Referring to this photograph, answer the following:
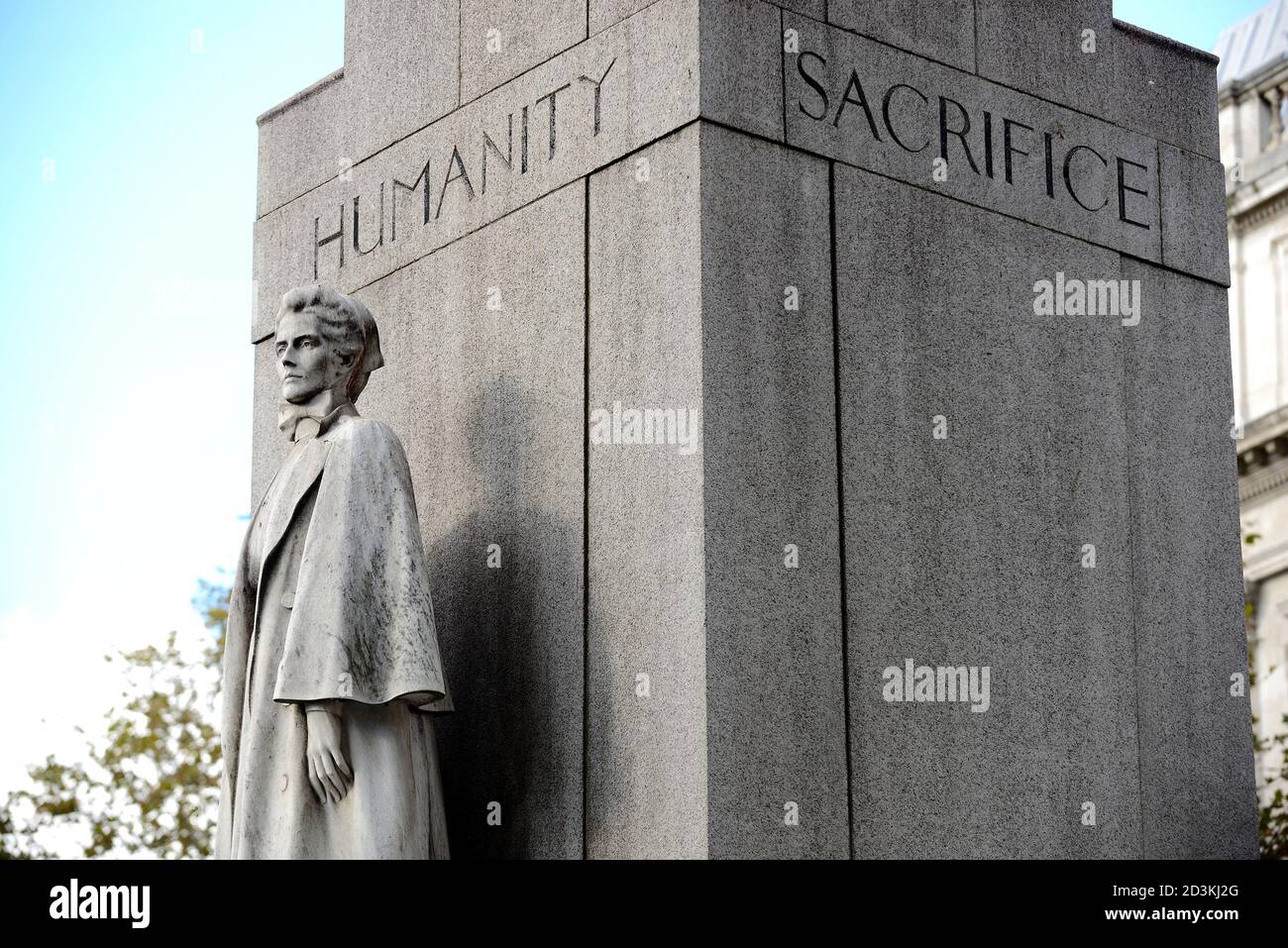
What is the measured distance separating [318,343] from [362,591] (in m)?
1.57

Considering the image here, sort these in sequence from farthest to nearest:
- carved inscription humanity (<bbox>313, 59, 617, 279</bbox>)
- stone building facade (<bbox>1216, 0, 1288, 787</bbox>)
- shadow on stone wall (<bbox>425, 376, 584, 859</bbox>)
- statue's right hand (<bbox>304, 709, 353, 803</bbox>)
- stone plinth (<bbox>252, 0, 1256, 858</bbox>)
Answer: stone building facade (<bbox>1216, 0, 1288, 787</bbox>) < carved inscription humanity (<bbox>313, 59, 617, 279</bbox>) < shadow on stone wall (<bbox>425, 376, 584, 859</bbox>) < stone plinth (<bbox>252, 0, 1256, 858</bbox>) < statue's right hand (<bbox>304, 709, 353, 803</bbox>)

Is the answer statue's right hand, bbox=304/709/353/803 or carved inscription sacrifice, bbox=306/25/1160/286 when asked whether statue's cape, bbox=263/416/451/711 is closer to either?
statue's right hand, bbox=304/709/353/803

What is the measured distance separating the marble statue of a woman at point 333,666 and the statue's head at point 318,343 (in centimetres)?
7

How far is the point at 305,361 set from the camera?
13445mm

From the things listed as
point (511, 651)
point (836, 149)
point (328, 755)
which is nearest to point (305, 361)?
point (511, 651)

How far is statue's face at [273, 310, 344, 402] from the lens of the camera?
13.4 m

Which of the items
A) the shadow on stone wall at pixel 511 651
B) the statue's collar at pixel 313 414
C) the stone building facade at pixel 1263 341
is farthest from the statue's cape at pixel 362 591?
the stone building facade at pixel 1263 341

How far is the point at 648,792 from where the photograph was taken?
12.6 m

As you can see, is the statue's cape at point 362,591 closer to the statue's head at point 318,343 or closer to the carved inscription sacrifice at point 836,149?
the statue's head at point 318,343

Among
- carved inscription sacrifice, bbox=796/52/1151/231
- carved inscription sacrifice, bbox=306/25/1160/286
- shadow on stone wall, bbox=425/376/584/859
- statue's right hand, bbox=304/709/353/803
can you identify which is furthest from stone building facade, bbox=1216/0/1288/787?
statue's right hand, bbox=304/709/353/803
